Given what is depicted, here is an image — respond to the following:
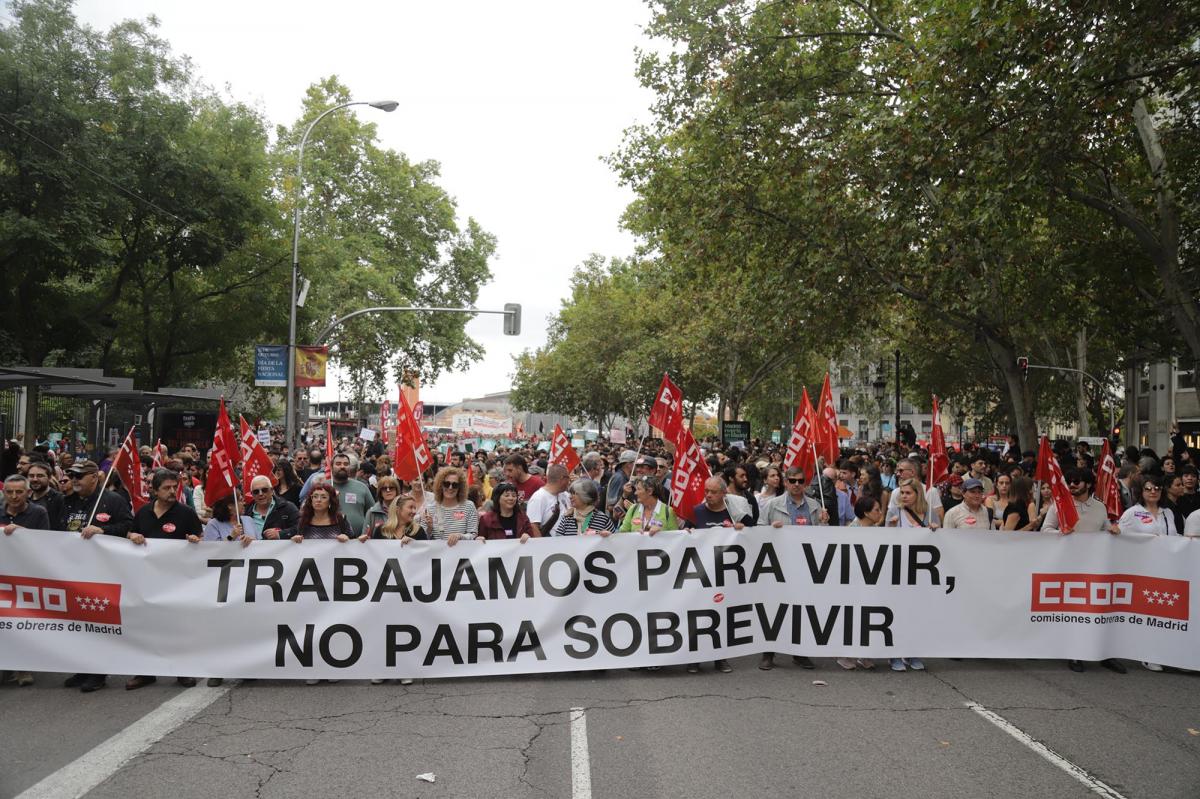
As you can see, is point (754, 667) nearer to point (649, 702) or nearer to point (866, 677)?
point (866, 677)

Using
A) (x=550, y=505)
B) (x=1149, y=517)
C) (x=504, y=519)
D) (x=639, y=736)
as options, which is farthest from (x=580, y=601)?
(x=1149, y=517)

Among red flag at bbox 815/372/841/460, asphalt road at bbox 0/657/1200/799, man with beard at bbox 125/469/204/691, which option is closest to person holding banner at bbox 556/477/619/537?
asphalt road at bbox 0/657/1200/799

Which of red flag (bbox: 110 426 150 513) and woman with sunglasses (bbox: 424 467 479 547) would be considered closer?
woman with sunglasses (bbox: 424 467 479 547)

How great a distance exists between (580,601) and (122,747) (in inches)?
129

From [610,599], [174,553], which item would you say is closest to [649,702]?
[610,599]

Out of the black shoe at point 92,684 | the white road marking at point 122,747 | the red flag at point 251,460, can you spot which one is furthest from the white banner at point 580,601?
the red flag at point 251,460

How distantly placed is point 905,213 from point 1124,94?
3666mm

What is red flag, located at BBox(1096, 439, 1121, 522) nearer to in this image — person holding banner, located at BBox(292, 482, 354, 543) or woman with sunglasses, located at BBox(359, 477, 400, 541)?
woman with sunglasses, located at BBox(359, 477, 400, 541)

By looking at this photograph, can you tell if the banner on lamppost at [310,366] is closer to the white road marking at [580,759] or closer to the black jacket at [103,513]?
the black jacket at [103,513]

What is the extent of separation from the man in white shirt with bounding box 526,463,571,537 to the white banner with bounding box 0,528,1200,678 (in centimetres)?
150

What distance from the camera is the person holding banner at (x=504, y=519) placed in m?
8.54

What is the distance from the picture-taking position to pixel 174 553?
7754mm

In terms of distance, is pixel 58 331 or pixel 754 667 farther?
pixel 58 331

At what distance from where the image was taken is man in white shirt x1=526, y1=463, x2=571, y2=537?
31.3ft
